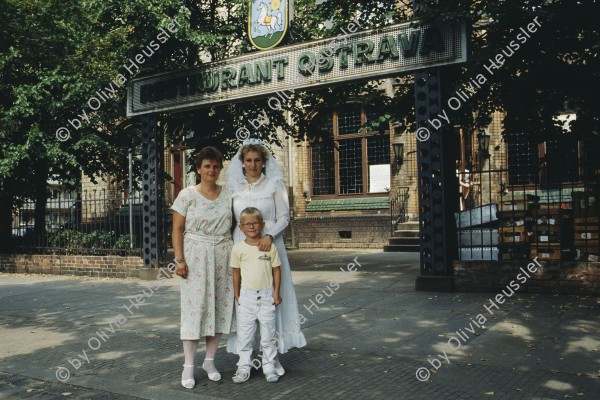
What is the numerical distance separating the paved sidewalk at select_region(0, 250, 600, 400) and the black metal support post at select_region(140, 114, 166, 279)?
315 centimetres

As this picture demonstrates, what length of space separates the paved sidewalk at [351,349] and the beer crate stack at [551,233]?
0.78 metres

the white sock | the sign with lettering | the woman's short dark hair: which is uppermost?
the sign with lettering

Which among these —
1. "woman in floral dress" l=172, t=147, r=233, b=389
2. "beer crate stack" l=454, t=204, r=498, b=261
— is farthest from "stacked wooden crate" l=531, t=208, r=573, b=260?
"woman in floral dress" l=172, t=147, r=233, b=389

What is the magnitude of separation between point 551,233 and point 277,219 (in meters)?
5.69

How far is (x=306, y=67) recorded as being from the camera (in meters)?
11.9

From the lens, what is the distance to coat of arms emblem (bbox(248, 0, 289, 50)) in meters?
12.7

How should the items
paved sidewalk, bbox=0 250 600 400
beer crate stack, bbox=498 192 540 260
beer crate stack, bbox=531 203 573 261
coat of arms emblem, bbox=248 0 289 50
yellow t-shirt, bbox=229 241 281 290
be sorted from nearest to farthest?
paved sidewalk, bbox=0 250 600 400, yellow t-shirt, bbox=229 241 281 290, beer crate stack, bbox=531 203 573 261, beer crate stack, bbox=498 192 540 260, coat of arms emblem, bbox=248 0 289 50

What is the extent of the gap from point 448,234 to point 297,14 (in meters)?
9.39

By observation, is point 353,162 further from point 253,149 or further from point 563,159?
point 253,149

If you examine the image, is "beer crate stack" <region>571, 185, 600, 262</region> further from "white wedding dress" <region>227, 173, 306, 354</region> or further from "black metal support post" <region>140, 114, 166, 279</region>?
"black metal support post" <region>140, 114, 166, 279</region>

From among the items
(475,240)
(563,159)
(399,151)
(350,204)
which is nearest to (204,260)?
(563,159)

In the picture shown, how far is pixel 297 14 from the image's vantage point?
56.3 ft

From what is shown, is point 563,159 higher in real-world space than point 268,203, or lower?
higher

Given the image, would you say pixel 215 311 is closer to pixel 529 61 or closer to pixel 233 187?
pixel 233 187
